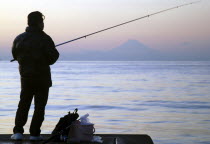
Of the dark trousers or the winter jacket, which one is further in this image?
the dark trousers

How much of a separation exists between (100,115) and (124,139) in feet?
27.2

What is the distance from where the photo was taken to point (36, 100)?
6.02 m

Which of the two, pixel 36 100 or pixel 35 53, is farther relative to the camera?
pixel 36 100

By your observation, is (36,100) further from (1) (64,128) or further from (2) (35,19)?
(2) (35,19)

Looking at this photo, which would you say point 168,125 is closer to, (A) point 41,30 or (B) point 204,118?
(B) point 204,118

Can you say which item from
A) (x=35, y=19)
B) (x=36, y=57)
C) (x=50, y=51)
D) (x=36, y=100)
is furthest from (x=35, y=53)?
(x=36, y=100)

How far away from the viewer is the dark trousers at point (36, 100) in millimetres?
5983

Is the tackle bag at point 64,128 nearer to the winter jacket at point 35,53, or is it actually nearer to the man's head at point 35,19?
the winter jacket at point 35,53

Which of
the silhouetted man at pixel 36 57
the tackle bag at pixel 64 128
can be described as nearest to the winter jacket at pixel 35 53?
the silhouetted man at pixel 36 57

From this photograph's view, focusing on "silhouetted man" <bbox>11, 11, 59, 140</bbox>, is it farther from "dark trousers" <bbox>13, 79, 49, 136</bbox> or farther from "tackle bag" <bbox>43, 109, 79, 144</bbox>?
"tackle bag" <bbox>43, 109, 79, 144</bbox>

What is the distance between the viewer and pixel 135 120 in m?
13.5

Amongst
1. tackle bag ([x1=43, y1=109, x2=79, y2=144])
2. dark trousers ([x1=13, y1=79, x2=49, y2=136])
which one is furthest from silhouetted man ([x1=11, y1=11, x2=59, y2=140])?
tackle bag ([x1=43, y1=109, x2=79, y2=144])

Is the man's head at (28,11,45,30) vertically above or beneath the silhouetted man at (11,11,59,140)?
above

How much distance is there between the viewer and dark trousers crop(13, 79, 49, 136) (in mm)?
5983
